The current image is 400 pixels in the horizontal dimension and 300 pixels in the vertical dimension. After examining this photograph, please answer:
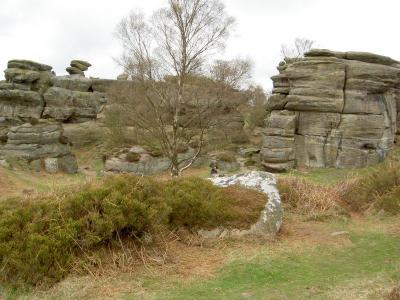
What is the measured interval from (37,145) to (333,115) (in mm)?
18210

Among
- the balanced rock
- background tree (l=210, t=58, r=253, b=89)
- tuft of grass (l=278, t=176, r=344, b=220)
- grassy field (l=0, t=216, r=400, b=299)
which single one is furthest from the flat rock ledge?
the balanced rock

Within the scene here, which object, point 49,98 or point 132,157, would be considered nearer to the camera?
point 132,157

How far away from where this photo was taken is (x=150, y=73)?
21734 mm

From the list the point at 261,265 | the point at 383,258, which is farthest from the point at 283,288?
the point at 383,258

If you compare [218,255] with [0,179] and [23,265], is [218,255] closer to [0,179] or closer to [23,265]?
[23,265]

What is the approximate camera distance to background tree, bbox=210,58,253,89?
79.5 feet

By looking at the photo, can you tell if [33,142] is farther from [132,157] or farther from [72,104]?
[72,104]

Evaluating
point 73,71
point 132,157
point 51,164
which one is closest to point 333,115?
point 132,157

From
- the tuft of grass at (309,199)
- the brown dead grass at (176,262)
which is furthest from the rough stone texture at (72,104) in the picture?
the brown dead grass at (176,262)

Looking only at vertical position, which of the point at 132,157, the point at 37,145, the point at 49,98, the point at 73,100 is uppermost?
the point at 49,98

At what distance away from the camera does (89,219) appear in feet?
20.9

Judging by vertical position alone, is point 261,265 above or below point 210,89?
below

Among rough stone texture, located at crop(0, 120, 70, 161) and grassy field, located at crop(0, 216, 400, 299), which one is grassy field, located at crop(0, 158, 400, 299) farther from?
rough stone texture, located at crop(0, 120, 70, 161)

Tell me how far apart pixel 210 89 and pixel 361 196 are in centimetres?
1459
